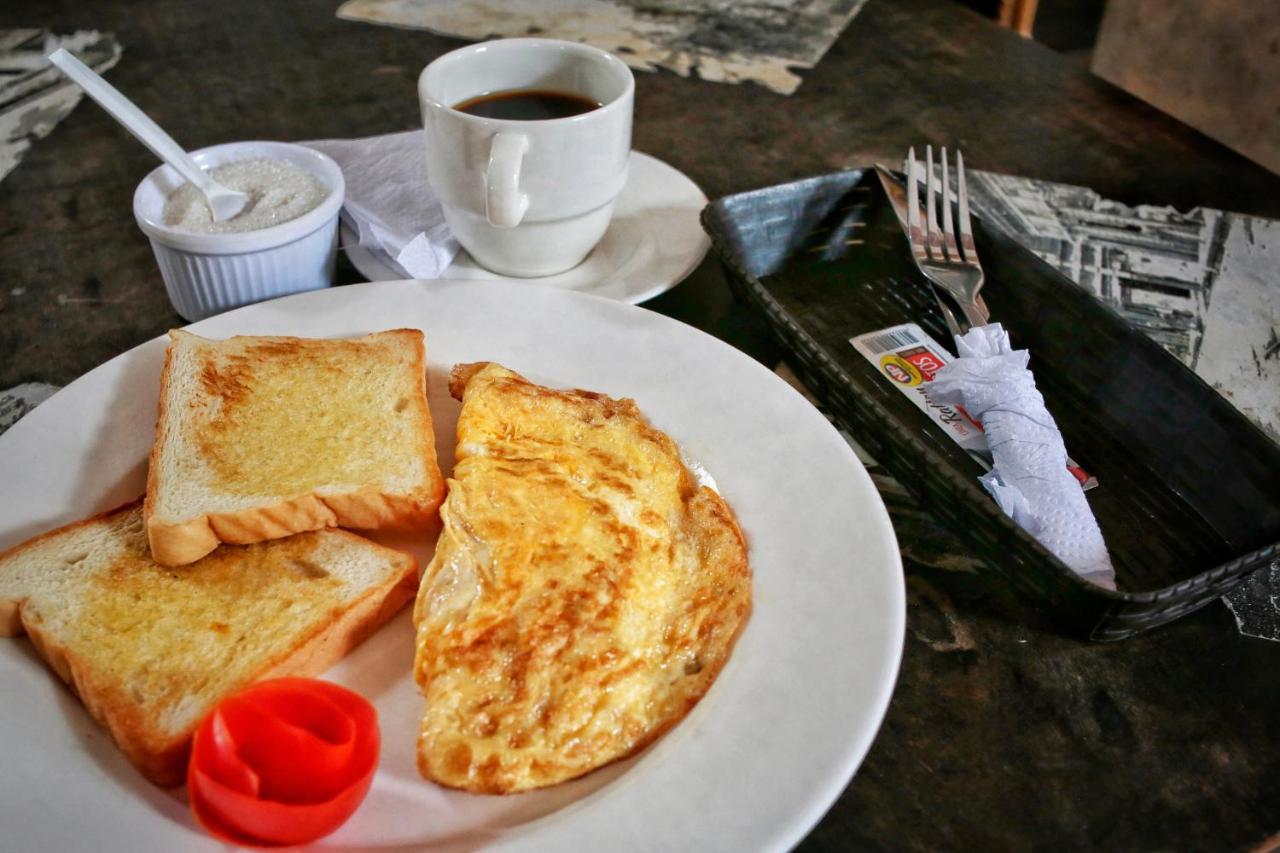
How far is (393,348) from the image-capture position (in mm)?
1453

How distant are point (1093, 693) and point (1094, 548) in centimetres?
18

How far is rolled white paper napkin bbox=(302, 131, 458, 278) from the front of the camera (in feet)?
5.40

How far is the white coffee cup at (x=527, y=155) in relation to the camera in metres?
1.50

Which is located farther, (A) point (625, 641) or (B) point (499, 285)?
(B) point (499, 285)

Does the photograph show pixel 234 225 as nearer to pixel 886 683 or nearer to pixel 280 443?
pixel 280 443

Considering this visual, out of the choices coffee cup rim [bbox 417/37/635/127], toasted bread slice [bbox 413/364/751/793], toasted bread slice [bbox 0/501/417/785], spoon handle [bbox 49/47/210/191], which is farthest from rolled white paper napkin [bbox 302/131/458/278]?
toasted bread slice [bbox 0/501/417/785]

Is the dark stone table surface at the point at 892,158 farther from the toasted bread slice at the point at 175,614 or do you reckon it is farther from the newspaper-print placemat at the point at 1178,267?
the toasted bread slice at the point at 175,614

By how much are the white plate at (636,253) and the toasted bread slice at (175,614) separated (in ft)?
1.87

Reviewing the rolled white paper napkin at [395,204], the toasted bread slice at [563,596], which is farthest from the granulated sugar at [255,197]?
the toasted bread slice at [563,596]

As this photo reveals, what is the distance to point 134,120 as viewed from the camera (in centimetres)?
163

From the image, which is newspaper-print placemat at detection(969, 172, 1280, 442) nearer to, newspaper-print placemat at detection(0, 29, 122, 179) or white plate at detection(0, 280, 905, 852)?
white plate at detection(0, 280, 905, 852)

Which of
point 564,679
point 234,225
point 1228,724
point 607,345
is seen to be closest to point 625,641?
point 564,679

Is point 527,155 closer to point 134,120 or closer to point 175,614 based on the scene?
point 134,120

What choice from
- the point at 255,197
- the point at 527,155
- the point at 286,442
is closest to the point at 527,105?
the point at 527,155
